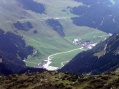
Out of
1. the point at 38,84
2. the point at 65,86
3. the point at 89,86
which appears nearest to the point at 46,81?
the point at 38,84

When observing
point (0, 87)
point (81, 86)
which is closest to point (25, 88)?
point (0, 87)

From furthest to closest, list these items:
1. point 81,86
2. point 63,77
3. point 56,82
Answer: point 63,77
point 56,82
point 81,86

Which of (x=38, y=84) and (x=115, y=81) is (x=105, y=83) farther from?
(x=38, y=84)

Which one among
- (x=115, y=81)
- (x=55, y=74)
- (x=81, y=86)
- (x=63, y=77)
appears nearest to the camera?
(x=115, y=81)

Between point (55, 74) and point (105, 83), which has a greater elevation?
point (55, 74)

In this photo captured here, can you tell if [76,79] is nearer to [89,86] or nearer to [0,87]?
[89,86]

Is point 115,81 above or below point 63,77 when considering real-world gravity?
below

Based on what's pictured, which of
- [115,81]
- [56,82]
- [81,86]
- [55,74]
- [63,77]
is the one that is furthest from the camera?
[55,74]

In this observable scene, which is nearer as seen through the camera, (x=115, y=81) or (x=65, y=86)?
(x=115, y=81)

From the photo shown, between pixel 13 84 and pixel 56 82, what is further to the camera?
pixel 13 84
